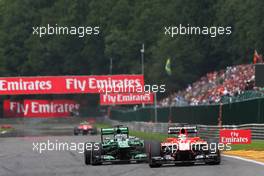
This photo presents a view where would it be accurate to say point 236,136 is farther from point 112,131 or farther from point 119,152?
point 119,152

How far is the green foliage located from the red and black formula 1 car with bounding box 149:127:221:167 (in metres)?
44.8

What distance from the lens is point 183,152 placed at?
64.0ft

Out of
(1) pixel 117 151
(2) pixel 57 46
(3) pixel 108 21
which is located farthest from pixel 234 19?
(1) pixel 117 151

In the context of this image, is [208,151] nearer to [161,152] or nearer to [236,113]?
[161,152]

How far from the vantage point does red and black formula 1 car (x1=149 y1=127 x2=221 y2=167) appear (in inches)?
760

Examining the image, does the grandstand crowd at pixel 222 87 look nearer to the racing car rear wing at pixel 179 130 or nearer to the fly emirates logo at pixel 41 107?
the racing car rear wing at pixel 179 130

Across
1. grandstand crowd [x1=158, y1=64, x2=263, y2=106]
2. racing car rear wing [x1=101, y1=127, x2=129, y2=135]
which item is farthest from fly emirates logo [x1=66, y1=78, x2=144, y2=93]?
racing car rear wing [x1=101, y1=127, x2=129, y2=135]

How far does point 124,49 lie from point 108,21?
22.2 feet

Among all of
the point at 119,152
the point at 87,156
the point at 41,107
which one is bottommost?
the point at 87,156

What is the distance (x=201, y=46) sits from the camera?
7719 centimetres

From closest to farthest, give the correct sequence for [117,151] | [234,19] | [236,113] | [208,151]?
[208,151] < [117,151] < [236,113] < [234,19]

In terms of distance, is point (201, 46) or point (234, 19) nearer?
point (234, 19)

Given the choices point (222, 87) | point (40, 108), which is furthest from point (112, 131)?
point (40, 108)

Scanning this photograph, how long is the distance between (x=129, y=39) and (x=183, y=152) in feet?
230
